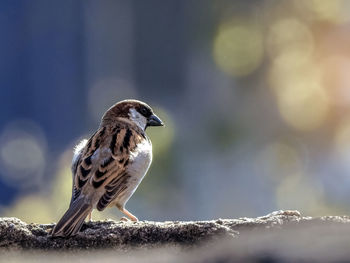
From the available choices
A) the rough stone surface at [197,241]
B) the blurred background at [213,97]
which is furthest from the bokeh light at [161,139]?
the rough stone surface at [197,241]

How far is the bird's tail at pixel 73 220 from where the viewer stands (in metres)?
1.80

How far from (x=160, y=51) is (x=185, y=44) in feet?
0.87

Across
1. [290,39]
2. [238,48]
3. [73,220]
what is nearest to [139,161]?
[73,220]

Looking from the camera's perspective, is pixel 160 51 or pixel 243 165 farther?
pixel 160 51

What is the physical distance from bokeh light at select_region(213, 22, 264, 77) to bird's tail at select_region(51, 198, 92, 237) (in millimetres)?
5448

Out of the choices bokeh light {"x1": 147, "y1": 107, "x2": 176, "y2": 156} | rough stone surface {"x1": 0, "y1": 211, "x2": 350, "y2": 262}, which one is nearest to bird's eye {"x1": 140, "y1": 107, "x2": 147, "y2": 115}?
rough stone surface {"x1": 0, "y1": 211, "x2": 350, "y2": 262}

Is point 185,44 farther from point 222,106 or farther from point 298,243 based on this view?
point 298,243

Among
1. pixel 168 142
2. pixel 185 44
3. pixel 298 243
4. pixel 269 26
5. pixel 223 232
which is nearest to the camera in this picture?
pixel 298 243

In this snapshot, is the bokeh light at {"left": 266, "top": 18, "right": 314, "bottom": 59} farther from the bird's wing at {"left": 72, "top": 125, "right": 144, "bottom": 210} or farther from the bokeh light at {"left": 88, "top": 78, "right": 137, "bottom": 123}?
the bird's wing at {"left": 72, "top": 125, "right": 144, "bottom": 210}

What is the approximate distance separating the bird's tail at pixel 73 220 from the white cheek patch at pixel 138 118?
93 cm

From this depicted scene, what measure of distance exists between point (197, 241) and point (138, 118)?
2064 mm

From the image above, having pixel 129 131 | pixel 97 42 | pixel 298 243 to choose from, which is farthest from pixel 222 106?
pixel 298 243

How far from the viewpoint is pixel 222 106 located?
895 cm

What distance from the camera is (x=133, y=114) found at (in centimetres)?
366
